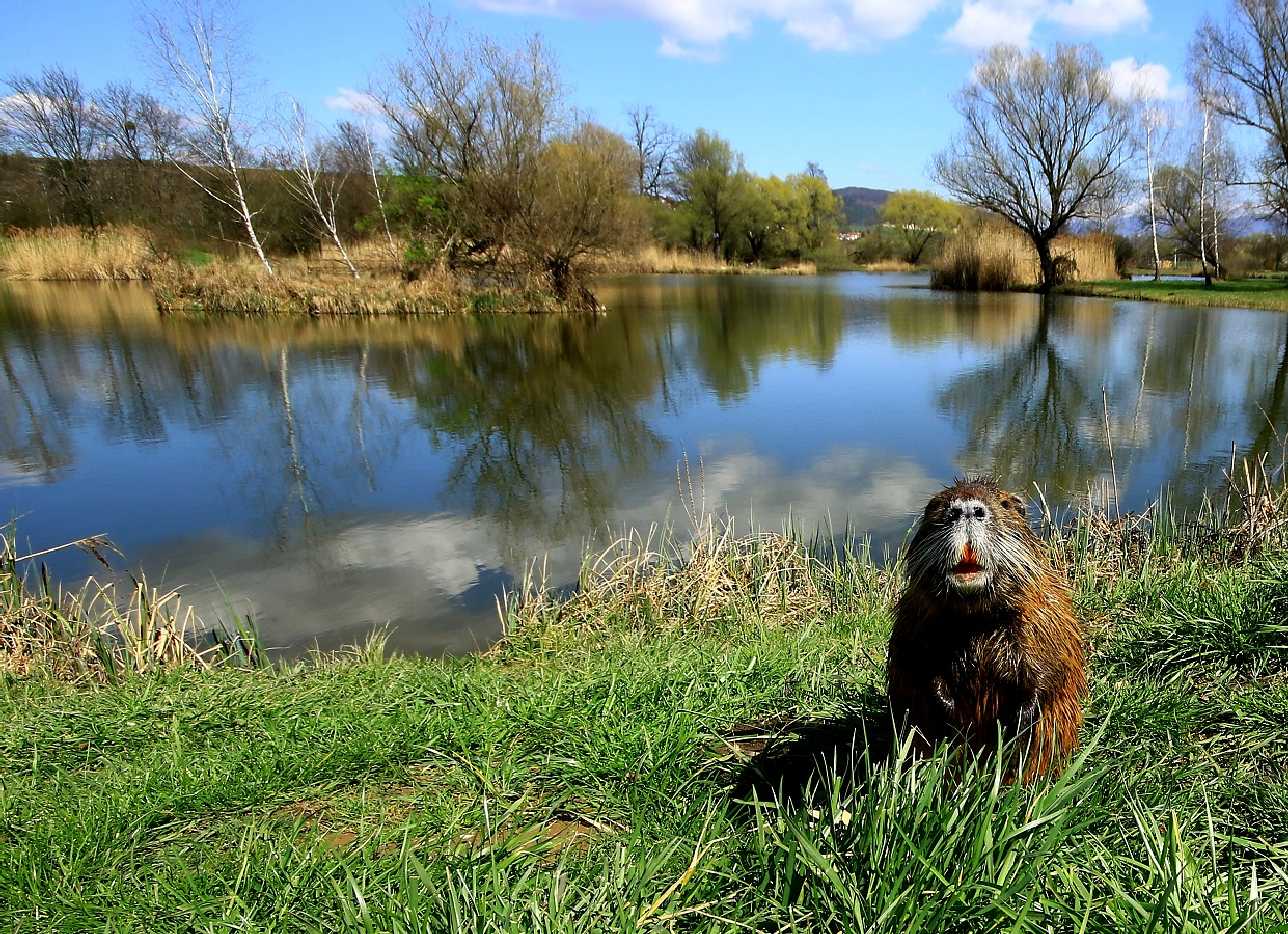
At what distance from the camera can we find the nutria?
1771mm

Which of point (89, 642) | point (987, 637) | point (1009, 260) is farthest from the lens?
point (1009, 260)

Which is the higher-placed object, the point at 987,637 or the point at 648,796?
the point at 987,637

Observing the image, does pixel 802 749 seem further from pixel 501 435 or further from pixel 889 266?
pixel 889 266

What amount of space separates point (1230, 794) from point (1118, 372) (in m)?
13.3

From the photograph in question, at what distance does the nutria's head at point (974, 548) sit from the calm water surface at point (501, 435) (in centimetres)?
381

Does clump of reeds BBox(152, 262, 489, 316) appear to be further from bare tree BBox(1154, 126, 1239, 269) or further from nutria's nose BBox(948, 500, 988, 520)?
bare tree BBox(1154, 126, 1239, 269)

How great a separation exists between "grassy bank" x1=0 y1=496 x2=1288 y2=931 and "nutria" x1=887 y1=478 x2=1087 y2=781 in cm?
14

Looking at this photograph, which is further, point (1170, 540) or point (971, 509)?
point (1170, 540)

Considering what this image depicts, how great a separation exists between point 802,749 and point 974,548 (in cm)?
119

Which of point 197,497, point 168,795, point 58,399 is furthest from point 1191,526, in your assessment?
point 58,399

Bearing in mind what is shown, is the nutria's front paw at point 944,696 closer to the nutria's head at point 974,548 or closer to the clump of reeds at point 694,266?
the nutria's head at point 974,548

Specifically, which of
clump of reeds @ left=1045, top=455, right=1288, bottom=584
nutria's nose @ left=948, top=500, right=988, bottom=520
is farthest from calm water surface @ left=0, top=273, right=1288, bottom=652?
nutria's nose @ left=948, top=500, right=988, bottom=520

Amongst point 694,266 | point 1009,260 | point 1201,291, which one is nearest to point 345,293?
point 1009,260

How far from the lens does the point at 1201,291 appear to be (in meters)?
24.1
